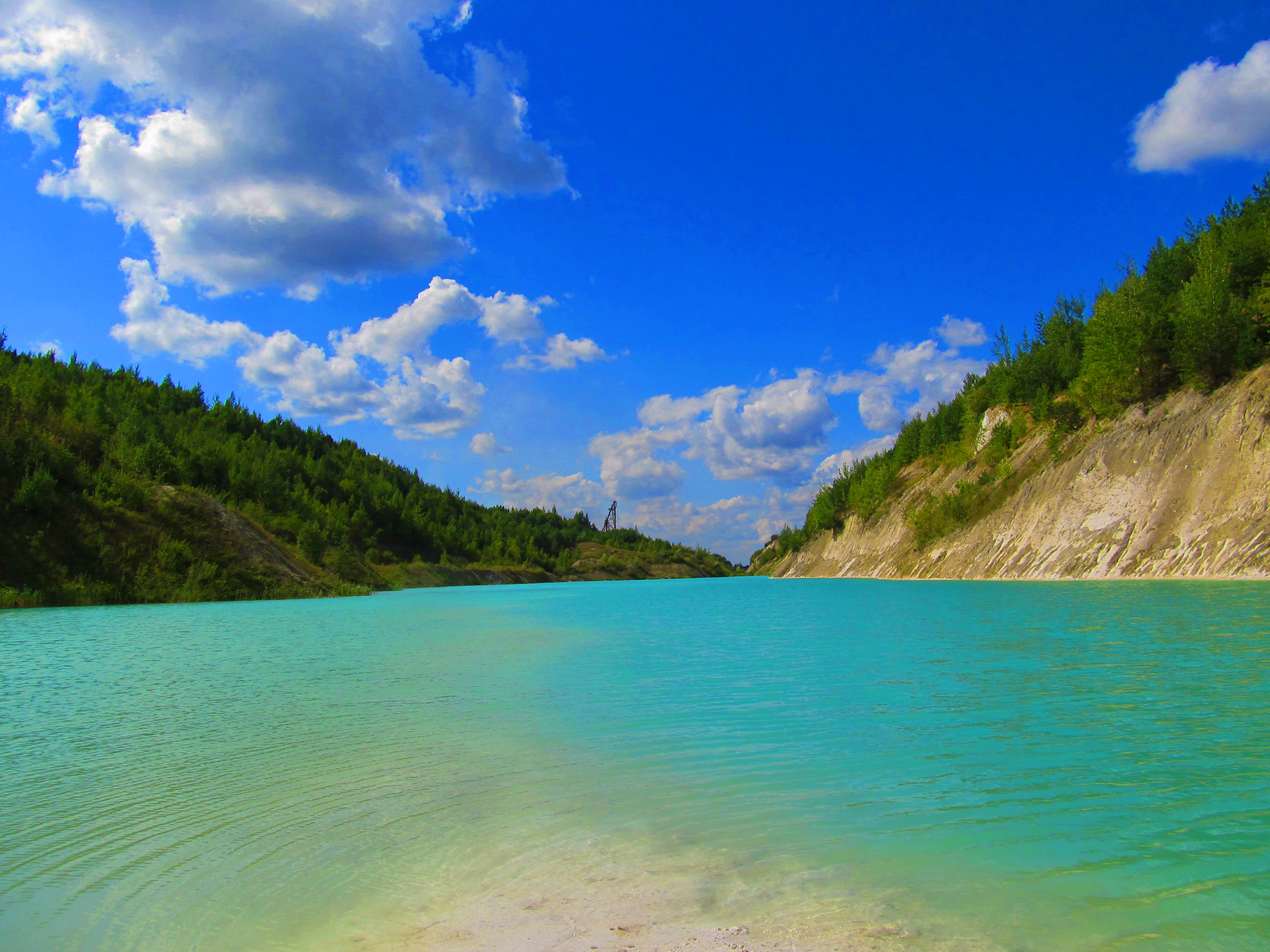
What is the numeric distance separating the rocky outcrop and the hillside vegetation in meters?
1.73

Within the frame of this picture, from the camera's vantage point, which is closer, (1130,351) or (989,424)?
(1130,351)

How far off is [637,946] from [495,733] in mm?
5745

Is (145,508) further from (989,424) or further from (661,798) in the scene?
(989,424)

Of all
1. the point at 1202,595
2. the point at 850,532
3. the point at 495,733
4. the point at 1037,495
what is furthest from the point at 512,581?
the point at 495,733

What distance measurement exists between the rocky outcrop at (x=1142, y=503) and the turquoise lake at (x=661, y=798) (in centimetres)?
2627

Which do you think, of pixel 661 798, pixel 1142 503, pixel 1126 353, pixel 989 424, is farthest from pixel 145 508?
pixel 989 424

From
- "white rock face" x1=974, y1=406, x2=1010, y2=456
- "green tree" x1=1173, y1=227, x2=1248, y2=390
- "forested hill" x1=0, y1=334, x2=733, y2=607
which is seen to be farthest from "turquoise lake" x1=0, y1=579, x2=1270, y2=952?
"white rock face" x1=974, y1=406, x2=1010, y2=456

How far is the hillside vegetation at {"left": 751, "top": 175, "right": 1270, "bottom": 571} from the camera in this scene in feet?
140

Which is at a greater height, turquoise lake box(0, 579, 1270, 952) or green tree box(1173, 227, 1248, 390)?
green tree box(1173, 227, 1248, 390)

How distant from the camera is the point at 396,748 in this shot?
28.2ft

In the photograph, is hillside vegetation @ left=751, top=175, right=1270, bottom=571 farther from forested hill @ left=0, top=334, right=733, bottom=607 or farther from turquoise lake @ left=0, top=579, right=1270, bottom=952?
forested hill @ left=0, top=334, right=733, bottom=607

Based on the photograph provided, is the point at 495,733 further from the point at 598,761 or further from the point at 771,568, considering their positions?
the point at 771,568

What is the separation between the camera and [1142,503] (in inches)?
1649

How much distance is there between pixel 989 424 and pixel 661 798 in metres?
75.9
